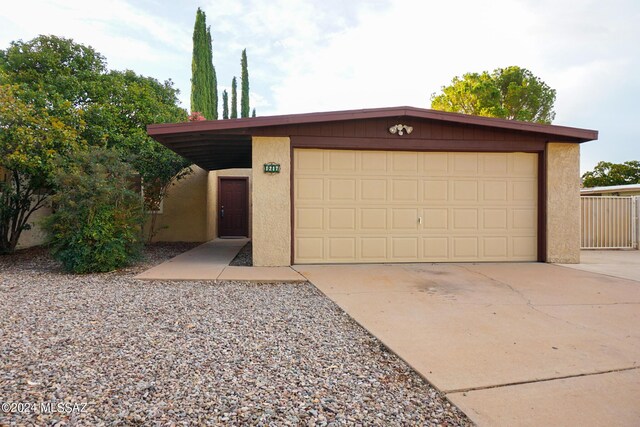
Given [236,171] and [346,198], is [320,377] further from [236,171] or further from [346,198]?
[236,171]

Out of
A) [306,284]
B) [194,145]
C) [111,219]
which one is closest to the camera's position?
[306,284]

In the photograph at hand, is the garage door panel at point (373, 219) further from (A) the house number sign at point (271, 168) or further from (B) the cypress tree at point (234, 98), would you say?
(B) the cypress tree at point (234, 98)

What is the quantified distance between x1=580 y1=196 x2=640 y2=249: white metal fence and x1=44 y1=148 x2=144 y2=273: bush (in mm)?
11463

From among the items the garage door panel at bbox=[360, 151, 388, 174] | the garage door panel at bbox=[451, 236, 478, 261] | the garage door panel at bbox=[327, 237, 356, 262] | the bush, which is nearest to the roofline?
the garage door panel at bbox=[451, 236, 478, 261]

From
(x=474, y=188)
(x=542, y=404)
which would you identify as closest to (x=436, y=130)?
(x=474, y=188)

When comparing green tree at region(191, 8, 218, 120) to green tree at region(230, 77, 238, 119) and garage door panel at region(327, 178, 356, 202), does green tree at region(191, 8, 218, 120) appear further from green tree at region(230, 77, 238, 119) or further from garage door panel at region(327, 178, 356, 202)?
garage door panel at region(327, 178, 356, 202)

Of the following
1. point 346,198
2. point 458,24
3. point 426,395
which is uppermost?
point 458,24

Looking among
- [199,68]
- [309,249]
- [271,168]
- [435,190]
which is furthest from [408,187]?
[199,68]

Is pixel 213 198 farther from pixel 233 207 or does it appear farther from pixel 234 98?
pixel 234 98

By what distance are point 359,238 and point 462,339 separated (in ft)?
13.2

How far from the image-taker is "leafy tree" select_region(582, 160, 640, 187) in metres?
23.9

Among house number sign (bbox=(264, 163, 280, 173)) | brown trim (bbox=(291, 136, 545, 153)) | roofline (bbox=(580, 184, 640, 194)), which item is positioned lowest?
house number sign (bbox=(264, 163, 280, 173))

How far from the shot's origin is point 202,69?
79.2 feet

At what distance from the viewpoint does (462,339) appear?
3.18 m
